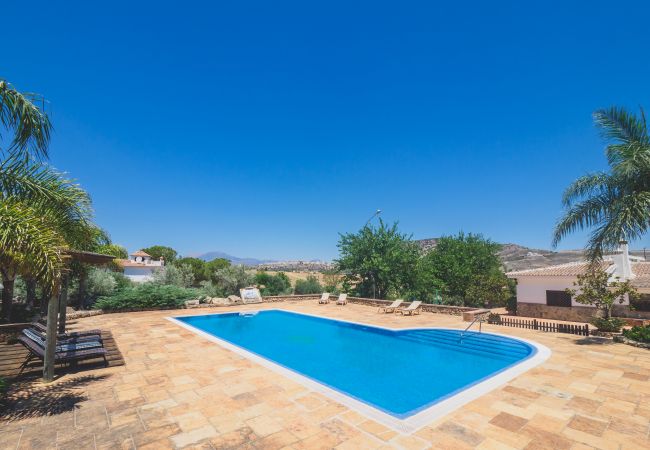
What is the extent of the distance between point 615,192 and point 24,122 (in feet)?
49.9

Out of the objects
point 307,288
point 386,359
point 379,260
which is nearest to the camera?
point 386,359

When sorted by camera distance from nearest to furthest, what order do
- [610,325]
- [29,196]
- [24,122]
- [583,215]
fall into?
[24,122], [29,196], [583,215], [610,325]

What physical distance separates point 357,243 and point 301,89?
12332mm

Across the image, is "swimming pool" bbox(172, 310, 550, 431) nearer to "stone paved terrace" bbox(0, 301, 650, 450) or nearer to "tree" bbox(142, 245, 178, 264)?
"stone paved terrace" bbox(0, 301, 650, 450)

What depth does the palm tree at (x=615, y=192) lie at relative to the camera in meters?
9.15

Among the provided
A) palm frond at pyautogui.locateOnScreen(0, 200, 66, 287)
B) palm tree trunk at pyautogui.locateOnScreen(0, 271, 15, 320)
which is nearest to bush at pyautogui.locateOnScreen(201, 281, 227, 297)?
palm tree trunk at pyautogui.locateOnScreen(0, 271, 15, 320)

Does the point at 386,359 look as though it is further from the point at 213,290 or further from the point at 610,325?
the point at 213,290

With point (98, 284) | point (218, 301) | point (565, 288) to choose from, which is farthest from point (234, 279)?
point (565, 288)

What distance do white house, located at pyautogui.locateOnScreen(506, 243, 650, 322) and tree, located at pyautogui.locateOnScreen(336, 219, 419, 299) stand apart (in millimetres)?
6852

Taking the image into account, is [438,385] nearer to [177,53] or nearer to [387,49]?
[387,49]

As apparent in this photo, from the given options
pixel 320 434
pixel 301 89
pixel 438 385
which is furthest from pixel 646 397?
pixel 301 89

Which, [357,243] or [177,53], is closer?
[177,53]

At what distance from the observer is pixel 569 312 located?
17062 millimetres

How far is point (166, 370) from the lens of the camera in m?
7.23
